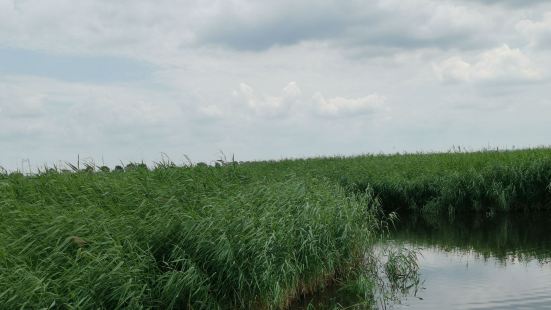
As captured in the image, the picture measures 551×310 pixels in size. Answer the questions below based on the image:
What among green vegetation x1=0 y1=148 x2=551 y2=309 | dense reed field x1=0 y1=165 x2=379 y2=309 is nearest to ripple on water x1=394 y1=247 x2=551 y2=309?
green vegetation x1=0 y1=148 x2=551 y2=309

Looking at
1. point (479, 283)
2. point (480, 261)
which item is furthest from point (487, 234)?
point (479, 283)

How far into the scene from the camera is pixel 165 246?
30.2 ft

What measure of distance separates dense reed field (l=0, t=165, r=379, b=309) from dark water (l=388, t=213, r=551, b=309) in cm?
191

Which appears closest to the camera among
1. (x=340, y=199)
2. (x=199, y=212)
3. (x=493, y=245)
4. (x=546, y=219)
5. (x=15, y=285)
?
(x=15, y=285)

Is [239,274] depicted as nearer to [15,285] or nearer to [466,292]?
[15,285]

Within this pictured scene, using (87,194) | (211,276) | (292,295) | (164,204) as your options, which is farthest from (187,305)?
(87,194)

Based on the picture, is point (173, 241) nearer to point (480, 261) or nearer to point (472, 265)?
point (472, 265)

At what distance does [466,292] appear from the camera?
444 inches

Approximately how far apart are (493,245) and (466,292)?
18.6 ft

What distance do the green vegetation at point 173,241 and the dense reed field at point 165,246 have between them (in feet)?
0.07

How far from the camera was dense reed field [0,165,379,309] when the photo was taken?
7562 millimetres

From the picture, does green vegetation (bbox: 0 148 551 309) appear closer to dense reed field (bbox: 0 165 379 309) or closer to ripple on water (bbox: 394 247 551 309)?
dense reed field (bbox: 0 165 379 309)

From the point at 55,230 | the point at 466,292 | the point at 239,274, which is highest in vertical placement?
the point at 55,230

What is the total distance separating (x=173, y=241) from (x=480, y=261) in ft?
27.8
